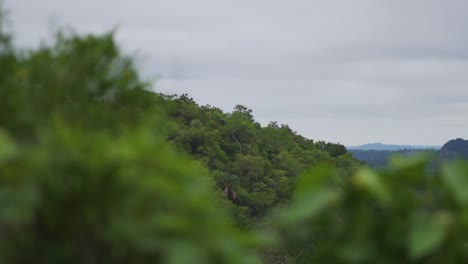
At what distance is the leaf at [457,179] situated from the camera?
93 centimetres

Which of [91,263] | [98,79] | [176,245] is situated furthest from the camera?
[98,79]

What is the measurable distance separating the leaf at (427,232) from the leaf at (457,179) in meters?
0.04

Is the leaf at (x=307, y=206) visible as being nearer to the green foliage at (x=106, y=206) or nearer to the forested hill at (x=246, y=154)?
the green foliage at (x=106, y=206)

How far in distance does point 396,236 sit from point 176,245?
405mm

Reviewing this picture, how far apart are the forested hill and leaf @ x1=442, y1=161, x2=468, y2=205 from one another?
32916mm

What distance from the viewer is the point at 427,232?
0.90m

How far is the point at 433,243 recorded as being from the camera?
2.90 feet

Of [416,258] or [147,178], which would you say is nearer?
[147,178]

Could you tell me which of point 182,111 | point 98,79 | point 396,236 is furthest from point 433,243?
point 182,111

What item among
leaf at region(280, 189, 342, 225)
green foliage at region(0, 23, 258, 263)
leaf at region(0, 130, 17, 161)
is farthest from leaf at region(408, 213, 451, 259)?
leaf at region(0, 130, 17, 161)

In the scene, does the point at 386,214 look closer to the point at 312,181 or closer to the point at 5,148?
the point at 312,181

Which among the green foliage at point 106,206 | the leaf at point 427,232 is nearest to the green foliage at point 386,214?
the leaf at point 427,232

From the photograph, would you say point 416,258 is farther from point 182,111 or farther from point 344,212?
point 182,111

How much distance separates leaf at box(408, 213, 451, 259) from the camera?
2.88 feet
